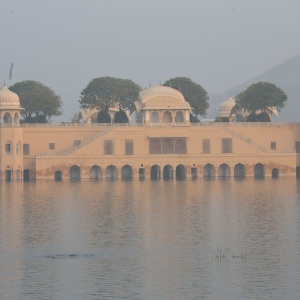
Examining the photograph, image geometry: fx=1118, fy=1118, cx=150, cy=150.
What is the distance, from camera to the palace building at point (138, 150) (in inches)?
2960

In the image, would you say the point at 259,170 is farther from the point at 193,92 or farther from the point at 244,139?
the point at 193,92

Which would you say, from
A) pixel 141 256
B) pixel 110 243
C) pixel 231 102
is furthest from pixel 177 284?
pixel 231 102

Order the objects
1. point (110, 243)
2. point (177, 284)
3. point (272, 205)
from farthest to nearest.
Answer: point (272, 205)
point (110, 243)
point (177, 284)

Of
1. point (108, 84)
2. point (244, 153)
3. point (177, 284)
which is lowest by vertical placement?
Result: point (177, 284)

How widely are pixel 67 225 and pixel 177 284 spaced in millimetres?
13433

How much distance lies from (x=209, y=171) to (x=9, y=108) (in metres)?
14.5

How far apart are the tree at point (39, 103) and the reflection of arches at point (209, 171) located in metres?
14.2

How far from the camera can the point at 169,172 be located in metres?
77.4

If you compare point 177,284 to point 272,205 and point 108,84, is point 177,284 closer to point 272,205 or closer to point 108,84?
point 272,205

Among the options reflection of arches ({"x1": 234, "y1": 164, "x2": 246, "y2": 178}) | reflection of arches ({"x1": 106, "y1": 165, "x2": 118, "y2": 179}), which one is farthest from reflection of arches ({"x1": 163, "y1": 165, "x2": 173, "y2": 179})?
reflection of arches ({"x1": 234, "y1": 164, "x2": 246, "y2": 178})

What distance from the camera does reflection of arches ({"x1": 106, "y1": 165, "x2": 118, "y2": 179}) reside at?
250ft

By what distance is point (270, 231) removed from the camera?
1452 inches

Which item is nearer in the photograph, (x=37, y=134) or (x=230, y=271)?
(x=230, y=271)

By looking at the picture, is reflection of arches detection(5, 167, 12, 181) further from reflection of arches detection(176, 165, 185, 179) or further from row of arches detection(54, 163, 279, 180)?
reflection of arches detection(176, 165, 185, 179)
